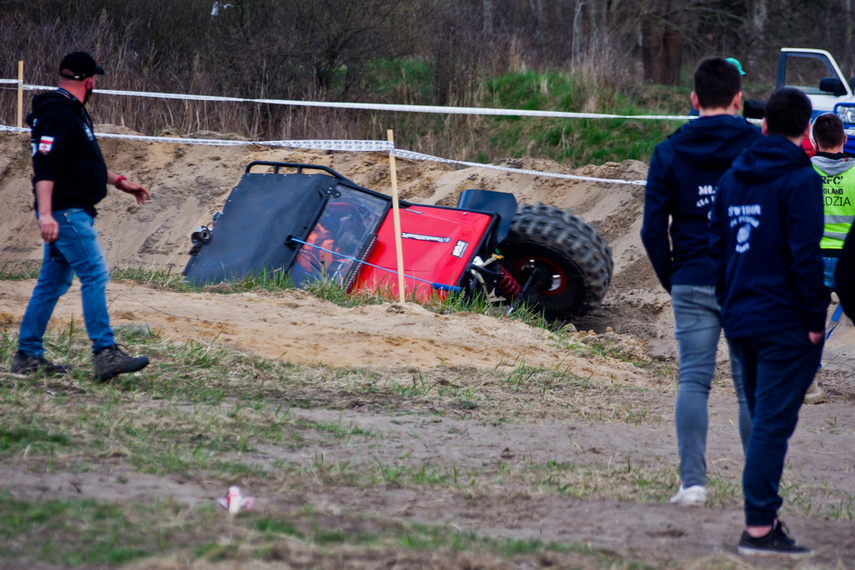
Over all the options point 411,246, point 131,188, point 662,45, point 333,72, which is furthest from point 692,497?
point 662,45

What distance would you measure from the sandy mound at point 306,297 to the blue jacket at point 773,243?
3.37 metres

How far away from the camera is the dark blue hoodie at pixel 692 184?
3.33 m

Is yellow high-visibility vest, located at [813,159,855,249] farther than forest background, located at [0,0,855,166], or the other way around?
forest background, located at [0,0,855,166]

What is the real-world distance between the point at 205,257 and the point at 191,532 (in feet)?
19.5

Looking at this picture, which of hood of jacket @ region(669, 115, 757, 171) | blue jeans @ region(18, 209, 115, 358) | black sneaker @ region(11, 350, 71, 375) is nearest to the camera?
hood of jacket @ region(669, 115, 757, 171)

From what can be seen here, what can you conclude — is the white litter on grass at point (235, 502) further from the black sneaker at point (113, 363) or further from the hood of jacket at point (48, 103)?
the hood of jacket at point (48, 103)

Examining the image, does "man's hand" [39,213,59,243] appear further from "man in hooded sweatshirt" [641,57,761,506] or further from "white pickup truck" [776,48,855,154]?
"white pickup truck" [776,48,855,154]

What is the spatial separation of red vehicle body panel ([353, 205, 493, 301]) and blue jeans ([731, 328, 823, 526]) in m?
4.88

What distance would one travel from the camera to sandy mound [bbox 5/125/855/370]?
6363 mm

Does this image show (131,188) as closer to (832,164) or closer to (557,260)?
(557,260)

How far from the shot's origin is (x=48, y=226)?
4496 mm

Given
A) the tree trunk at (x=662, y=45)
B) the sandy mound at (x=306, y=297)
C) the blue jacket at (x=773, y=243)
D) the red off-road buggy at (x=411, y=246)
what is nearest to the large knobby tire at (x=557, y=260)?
the red off-road buggy at (x=411, y=246)

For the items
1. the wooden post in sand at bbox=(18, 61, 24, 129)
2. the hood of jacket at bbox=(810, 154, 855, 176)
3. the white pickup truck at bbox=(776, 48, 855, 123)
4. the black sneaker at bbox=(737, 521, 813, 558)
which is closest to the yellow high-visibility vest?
the hood of jacket at bbox=(810, 154, 855, 176)

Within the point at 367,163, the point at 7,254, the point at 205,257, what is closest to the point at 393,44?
the point at 367,163
